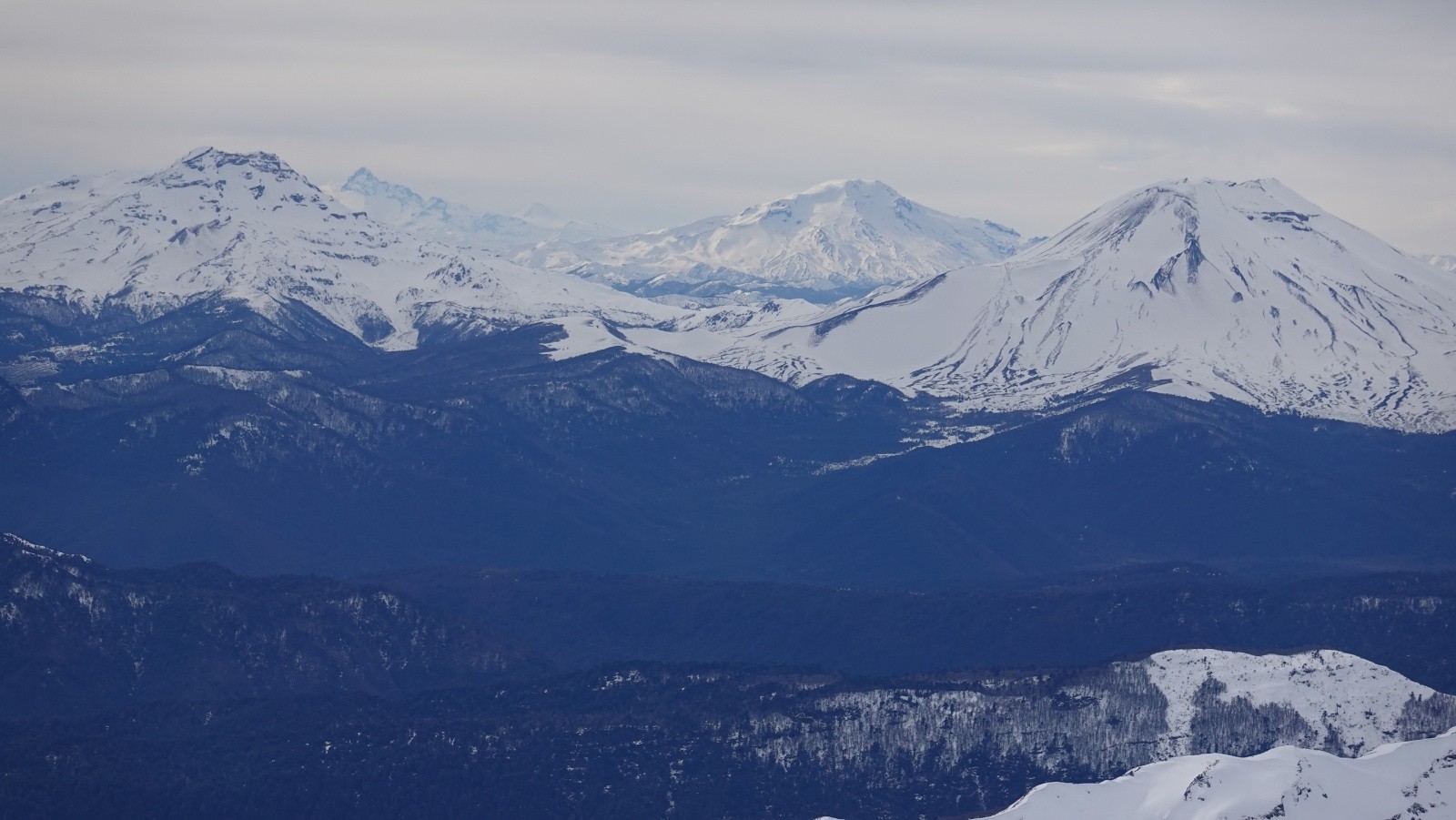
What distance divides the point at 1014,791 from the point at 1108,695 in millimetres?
15696

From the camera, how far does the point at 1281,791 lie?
13462cm

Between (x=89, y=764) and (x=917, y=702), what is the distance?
223ft

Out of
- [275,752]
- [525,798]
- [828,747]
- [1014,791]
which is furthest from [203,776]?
[1014,791]

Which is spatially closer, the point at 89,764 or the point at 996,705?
the point at 89,764

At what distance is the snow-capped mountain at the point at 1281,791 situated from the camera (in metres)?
134

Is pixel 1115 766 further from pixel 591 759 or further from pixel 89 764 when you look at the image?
pixel 89 764

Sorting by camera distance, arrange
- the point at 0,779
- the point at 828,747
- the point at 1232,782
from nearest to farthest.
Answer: the point at 1232,782 → the point at 0,779 → the point at 828,747

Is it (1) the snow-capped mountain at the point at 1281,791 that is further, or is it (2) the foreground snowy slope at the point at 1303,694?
(2) the foreground snowy slope at the point at 1303,694

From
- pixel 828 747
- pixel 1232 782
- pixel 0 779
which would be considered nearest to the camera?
pixel 1232 782

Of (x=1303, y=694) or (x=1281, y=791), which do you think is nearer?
(x=1281, y=791)

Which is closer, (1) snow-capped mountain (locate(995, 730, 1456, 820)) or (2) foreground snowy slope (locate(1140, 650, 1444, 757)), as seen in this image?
(1) snow-capped mountain (locate(995, 730, 1456, 820))

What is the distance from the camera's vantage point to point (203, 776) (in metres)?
185

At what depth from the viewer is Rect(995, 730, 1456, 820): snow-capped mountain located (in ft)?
438

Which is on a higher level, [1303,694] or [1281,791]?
[1303,694]
